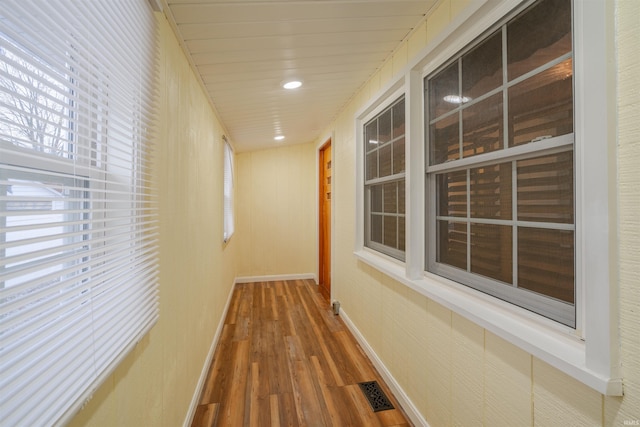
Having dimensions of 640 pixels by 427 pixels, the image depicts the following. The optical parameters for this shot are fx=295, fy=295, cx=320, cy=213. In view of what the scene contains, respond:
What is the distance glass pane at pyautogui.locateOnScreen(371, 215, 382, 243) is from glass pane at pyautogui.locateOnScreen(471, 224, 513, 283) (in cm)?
115

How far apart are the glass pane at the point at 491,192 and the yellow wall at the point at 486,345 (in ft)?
1.45

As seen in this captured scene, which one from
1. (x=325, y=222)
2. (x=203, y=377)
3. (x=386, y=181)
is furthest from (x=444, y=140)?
(x=325, y=222)

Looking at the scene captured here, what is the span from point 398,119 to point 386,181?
0.47 m

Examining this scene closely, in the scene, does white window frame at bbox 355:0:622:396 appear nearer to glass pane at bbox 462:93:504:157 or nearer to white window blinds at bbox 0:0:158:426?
glass pane at bbox 462:93:504:157

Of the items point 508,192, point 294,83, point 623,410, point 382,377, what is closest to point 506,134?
point 508,192

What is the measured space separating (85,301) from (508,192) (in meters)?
1.52

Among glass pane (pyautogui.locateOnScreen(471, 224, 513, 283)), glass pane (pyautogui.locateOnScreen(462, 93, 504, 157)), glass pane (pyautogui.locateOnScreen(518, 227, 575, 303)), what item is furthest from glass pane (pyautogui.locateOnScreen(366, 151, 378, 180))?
glass pane (pyautogui.locateOnScreen(518, 227, 575, 303))

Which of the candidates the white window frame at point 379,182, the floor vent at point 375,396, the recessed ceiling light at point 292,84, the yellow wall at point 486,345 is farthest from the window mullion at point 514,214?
the recessed ceiling light at point 292,84

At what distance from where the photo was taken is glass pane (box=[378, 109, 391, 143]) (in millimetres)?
2318

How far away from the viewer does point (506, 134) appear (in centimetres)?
122

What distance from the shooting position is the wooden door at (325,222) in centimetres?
434

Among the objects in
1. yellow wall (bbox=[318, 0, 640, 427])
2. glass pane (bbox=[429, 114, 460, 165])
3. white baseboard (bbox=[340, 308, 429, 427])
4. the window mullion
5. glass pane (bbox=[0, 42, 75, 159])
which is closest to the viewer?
glass pane (bbox=[0, 42, 75, 159])

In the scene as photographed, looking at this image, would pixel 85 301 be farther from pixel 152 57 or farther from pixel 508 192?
pixel 508 192

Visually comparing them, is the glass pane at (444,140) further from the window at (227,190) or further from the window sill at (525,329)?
the window at (227,190)
